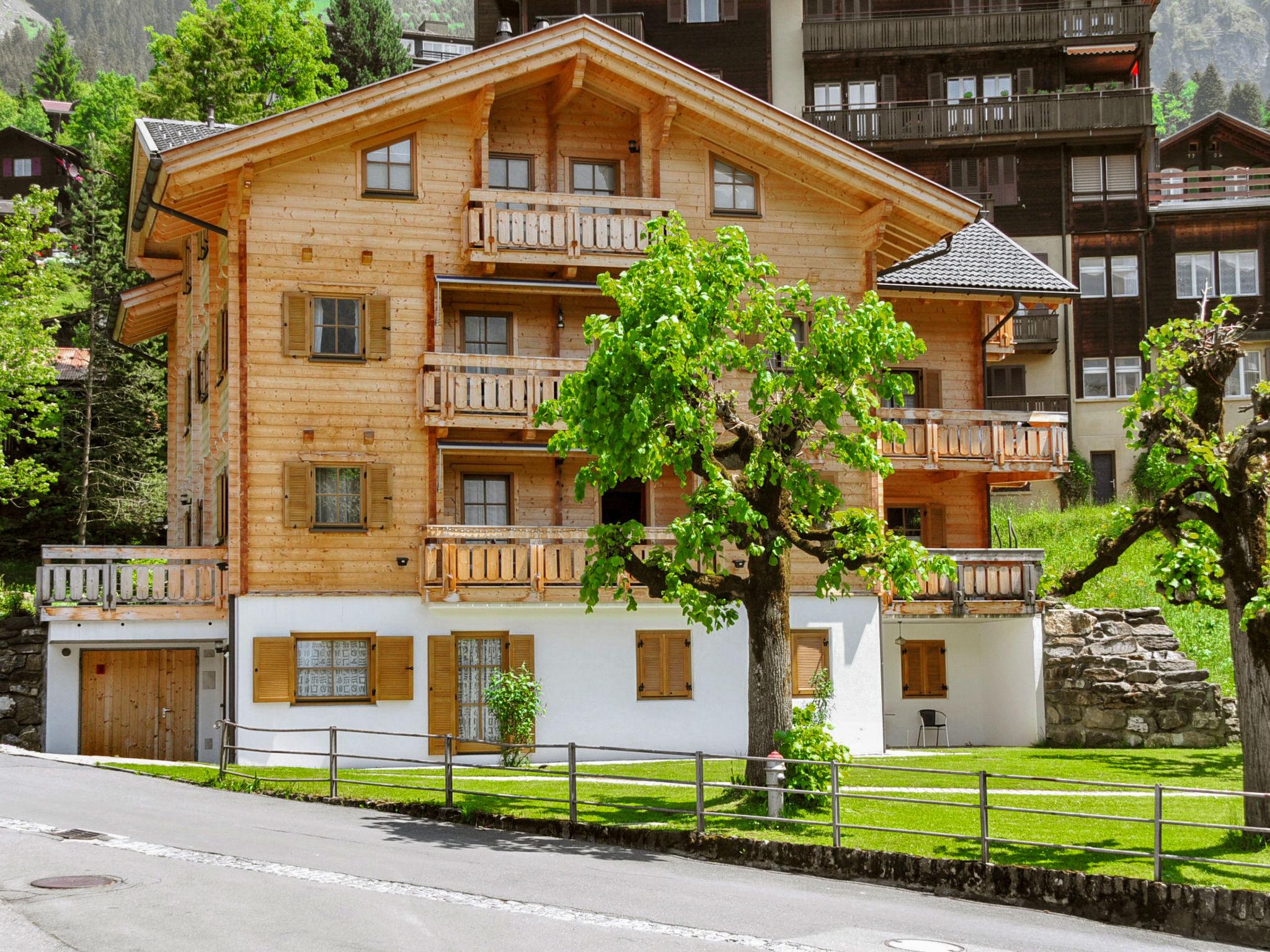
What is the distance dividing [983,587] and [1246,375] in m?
27.8

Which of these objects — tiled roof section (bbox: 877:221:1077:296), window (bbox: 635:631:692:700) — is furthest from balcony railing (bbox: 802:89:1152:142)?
window (bbox: 635:631:692:700)

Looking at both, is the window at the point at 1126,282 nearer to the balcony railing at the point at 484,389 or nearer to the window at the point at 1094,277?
the window at the point at 1094,277

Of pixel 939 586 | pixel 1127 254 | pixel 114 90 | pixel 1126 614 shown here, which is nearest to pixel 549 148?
pixel 939 586

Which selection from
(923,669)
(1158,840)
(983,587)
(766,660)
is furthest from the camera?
(923,669)

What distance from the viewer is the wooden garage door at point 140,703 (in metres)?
29.4

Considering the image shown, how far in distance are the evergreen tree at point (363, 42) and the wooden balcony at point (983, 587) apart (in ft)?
136

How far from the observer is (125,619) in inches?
1091

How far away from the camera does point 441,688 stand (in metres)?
27.7

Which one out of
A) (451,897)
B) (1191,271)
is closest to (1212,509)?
(451,897)

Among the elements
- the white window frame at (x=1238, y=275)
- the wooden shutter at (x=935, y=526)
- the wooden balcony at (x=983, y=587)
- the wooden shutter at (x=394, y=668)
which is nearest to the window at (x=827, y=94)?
the white window frame at (x=1238, y=275)

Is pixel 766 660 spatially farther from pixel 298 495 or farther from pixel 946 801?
pixel 298 495

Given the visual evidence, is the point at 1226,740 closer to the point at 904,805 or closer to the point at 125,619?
the point at 904,805

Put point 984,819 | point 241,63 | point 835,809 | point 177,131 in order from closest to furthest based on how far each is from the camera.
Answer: point 984,819, point 835,809, point 177,131, point 241,63

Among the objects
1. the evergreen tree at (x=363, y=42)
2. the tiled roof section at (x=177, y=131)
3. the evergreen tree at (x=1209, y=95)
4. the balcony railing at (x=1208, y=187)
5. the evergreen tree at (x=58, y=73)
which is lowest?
the tiled roof section at (x=177, y=131)
